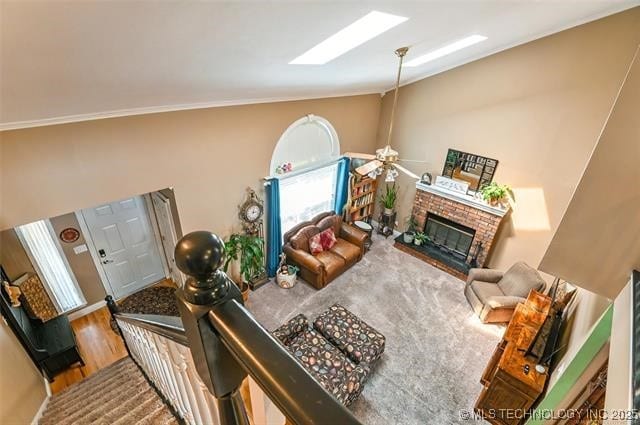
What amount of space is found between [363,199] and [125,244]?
4.57 meters

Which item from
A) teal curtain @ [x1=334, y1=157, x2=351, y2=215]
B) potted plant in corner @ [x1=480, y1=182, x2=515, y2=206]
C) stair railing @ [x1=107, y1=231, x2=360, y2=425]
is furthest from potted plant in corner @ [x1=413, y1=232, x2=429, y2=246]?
stair railing @ [x1=107, y1=231, x2=360, y2=425]

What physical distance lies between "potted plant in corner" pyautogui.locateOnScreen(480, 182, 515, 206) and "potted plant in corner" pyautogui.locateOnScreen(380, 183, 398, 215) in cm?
183

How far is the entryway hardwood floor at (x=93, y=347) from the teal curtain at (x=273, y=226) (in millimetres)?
2401

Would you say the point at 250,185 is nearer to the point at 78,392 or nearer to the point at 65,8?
the point at 78,392

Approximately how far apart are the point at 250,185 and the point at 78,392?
9.88 ft

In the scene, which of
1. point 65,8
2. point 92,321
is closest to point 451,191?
point 65,8

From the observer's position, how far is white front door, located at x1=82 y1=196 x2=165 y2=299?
14.5 ft

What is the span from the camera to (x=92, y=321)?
4.42 meters

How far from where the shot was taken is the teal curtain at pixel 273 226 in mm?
4664

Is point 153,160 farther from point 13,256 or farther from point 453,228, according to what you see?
point 453,228

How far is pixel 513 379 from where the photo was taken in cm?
289

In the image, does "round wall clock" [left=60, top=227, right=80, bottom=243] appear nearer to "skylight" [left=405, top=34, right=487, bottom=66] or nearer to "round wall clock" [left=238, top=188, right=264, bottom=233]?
"round wall clock" [left=238, top=188, right=264, bottom=233]

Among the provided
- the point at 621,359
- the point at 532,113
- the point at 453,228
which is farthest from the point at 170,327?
the point at 453,228

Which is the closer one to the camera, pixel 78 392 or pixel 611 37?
pixel 78 392
